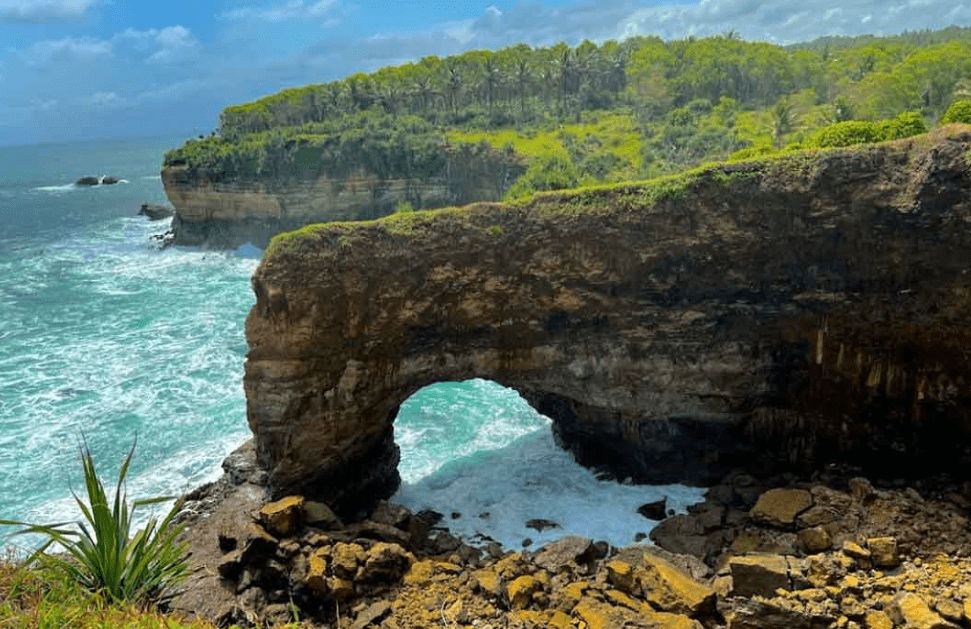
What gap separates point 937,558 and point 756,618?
5.62 m

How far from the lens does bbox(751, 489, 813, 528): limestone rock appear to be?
17672mm

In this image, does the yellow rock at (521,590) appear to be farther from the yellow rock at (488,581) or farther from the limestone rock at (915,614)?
the limestone rock at (915,614)

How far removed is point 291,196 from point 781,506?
53066 mm

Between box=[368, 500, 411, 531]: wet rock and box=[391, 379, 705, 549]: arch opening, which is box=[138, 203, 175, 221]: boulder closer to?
box=[391, 379, 705, 549]: arch opening

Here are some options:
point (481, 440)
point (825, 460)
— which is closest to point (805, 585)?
point (825, 460)

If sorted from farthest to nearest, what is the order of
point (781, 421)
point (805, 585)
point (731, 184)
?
point (781, 421) < point (731, 184) < point (805, 585)

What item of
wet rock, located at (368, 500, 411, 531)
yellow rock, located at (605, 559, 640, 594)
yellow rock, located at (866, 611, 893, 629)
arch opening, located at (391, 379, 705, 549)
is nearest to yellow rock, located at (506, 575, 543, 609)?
yellow rock, located at (605, 559, 640, 594)

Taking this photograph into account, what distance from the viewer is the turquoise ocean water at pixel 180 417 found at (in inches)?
888

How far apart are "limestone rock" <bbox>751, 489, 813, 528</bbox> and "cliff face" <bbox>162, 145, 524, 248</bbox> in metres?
44.6

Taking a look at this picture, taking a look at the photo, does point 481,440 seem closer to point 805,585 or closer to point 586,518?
point 586,518

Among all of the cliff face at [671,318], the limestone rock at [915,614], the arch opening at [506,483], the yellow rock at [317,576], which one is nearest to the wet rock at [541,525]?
the arch opening at [506,483]

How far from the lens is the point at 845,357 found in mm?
20219

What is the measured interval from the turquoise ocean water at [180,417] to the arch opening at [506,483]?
7 cm

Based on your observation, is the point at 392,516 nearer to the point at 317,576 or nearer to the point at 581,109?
the point at 317,576
